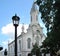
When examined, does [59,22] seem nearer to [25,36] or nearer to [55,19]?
[55,19]

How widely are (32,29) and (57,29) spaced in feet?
220

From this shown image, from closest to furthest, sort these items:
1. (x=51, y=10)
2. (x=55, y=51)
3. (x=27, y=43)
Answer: (x=51, y=10) < (x=55, y=51) < (x=27, y=43)

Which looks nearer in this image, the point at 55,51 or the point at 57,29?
the point at 57,29

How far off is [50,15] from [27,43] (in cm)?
6455

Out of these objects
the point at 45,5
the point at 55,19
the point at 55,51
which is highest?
the point at 45,5

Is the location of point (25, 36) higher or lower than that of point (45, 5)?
higher

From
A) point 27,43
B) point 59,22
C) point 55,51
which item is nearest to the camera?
point 59,22

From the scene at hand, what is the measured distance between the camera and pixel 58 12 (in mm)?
22453

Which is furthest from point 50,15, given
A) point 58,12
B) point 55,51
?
point 55,51

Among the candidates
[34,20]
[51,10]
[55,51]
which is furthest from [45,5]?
[34,20]

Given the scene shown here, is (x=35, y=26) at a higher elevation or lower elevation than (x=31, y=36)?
higher

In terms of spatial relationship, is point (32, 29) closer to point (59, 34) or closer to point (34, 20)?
point (34, 20)

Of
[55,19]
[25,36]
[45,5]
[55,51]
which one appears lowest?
[55,51]

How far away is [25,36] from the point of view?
3529 inches
